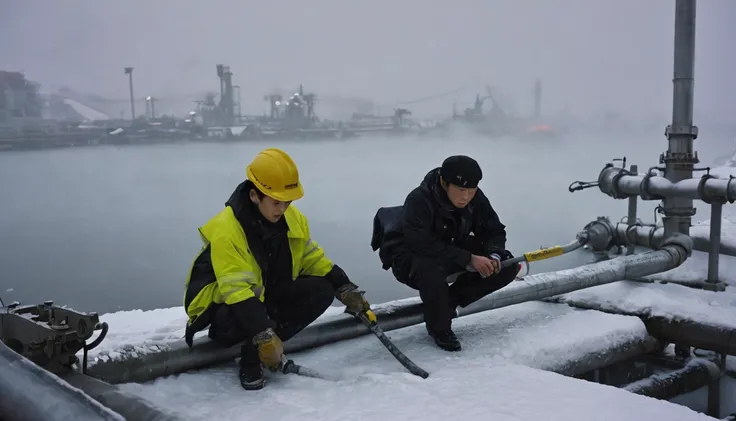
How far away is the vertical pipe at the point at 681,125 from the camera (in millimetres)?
3861

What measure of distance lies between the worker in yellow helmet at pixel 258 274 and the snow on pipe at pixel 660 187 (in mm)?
2449

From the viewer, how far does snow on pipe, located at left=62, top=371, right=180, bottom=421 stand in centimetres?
140

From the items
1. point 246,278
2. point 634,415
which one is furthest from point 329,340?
point 634,415

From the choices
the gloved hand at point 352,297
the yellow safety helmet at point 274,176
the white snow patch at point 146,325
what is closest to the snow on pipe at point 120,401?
the white snow patch at point 146,325

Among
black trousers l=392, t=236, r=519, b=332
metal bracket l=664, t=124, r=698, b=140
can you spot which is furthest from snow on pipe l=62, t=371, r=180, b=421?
metal bracket l=664, t=124, r=698, b=140

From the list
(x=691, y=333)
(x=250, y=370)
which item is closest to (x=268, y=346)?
(x=250, y=370)

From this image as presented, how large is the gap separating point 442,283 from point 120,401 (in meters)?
1.22

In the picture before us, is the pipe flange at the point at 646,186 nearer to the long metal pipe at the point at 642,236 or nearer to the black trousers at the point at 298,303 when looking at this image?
the long metal pipe at the point at 642,236

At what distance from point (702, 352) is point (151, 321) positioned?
9.15 ft

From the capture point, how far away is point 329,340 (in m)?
2.37

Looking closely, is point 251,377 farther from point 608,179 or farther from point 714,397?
point 608,179

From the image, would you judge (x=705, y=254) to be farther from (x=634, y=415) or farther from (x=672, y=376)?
(x=634, y=415)

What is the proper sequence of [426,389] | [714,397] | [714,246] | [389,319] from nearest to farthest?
[426,389] < [389,319] < [714,397] < [714,246]

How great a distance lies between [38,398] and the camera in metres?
1.31
